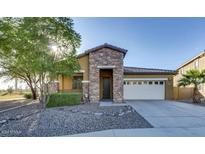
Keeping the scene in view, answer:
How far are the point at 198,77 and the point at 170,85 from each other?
2.97 metres

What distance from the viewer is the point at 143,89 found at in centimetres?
2005

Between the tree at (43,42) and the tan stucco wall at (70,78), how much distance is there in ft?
10.6

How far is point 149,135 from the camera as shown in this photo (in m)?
6.62

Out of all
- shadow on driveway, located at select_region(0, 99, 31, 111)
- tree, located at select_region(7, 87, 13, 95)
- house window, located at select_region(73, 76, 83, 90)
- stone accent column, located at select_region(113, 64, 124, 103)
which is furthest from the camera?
tree, located at select_region(7, 87, 13, 95)

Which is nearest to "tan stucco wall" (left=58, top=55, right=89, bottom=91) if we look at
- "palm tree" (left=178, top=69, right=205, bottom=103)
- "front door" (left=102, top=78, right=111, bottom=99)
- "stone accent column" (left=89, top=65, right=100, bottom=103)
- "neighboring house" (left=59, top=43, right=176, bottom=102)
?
"neighboring house" (left=59, top=43, right=176, bottom=102)

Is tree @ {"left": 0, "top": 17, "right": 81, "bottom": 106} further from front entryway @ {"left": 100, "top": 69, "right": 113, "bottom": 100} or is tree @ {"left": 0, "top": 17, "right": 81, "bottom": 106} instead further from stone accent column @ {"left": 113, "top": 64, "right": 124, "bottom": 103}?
front entryway @ {"left": 100, "top": 69, "right": 113, "bottom": 100}

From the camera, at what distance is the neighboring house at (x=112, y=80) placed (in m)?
16.8

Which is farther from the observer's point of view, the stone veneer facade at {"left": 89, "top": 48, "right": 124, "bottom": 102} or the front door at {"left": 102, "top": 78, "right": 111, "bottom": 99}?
the front door at {"left": 102, "top": 78, "right": 111, "bottom": 99}

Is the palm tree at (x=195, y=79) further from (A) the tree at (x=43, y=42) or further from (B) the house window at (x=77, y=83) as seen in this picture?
(A) the tree at (x=43, y=42)

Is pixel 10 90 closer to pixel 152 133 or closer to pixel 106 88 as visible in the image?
pixel 106 88

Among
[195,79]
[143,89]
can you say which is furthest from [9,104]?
[195,79]

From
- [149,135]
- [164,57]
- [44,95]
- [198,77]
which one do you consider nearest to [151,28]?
[164,57]

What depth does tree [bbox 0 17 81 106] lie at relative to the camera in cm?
1228
